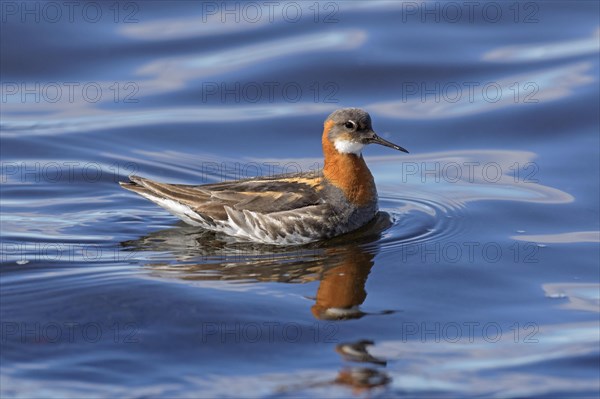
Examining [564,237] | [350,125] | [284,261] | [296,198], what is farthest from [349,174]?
[564,237]

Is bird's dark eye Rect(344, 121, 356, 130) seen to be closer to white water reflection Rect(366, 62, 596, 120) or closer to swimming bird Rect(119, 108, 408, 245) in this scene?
swimming bird Rect(119, 108, 408, 245)

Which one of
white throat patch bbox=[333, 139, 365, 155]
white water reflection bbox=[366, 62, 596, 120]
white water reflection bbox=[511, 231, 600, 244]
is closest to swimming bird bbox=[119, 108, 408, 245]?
white throat patch bbox=[333, 139, 365, 155]

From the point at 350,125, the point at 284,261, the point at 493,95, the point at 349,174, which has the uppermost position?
the point at 493,95

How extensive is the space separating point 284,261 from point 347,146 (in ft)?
6.32

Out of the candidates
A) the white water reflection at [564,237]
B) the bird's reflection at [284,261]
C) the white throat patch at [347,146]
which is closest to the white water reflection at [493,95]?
the white throat patch at [347,146]

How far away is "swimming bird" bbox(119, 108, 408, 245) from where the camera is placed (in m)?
12.8

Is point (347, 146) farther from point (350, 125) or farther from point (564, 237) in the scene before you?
point (564, 237)

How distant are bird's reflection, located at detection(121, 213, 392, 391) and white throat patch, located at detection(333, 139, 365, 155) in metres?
0.83

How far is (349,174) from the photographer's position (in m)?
13.2

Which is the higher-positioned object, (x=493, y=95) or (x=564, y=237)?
(x=493, y=95)

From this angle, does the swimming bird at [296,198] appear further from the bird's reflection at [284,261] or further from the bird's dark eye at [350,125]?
the bird's reflection at [284,261]

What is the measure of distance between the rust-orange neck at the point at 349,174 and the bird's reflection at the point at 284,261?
34 cm

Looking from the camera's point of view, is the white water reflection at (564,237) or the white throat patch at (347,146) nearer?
the white water reflection at (564,237)

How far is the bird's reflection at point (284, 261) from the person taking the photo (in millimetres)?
10875
